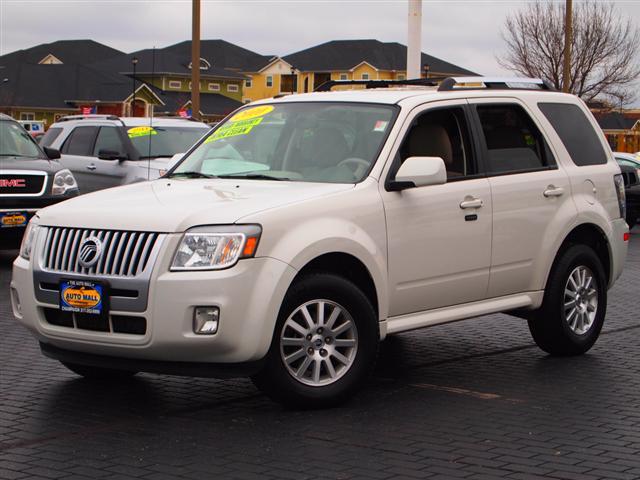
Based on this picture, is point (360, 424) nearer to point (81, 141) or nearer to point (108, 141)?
point (108, 141)

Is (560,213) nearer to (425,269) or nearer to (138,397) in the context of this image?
(425,269)

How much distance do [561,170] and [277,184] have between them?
2.49 metres

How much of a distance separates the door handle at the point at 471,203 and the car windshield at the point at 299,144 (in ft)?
2.31

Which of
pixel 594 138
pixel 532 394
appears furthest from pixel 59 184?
pixel 532 394

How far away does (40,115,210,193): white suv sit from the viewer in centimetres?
1989

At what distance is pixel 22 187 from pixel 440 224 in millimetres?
8999

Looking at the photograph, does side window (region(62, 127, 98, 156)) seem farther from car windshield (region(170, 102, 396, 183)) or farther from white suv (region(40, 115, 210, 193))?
car windshield (region(170, 102, 396, 183))

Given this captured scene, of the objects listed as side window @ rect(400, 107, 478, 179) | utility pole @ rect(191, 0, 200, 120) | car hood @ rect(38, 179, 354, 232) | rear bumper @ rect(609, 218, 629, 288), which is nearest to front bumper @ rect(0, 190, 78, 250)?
car hood @ rect(38, 179, 354, 232)

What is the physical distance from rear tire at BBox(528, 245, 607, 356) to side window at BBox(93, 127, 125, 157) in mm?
12027

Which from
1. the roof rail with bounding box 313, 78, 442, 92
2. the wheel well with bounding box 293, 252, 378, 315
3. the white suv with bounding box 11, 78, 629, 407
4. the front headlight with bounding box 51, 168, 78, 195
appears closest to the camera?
the white suv with bounding box 11, 78, 629, 407

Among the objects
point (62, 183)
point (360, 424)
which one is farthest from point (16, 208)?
point (360, 424)

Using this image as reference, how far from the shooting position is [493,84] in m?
9.45

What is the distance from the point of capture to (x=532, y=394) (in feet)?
26.3

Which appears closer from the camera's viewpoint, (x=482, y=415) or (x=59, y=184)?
(x=482, y=415)
